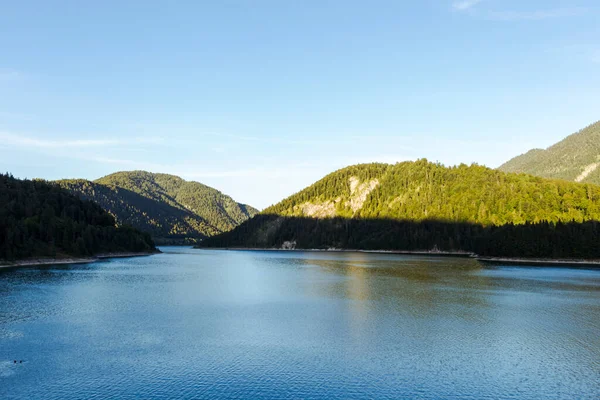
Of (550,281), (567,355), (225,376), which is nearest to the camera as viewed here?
(225,376)

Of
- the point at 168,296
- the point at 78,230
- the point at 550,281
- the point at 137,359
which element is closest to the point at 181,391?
the point at 137,359

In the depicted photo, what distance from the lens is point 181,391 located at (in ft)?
107

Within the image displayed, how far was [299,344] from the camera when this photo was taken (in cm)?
4650

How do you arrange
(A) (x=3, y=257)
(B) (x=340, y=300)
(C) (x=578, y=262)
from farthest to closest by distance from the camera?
(C) (x=578, y=262), (A) (x=3, y=257), (B) (x=340, y=300)

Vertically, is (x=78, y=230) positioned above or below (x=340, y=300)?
above

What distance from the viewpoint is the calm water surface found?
33.9 metres

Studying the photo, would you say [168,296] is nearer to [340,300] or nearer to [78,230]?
[340,300]

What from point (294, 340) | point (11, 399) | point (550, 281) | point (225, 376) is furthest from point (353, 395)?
point (550, 281)

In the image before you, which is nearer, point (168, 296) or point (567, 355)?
point (567, 355)

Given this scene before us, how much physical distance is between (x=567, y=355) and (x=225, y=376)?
33.6 meters

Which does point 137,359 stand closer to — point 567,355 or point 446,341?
point 446,341

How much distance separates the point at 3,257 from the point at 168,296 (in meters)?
92.2

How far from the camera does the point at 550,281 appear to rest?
112188mm

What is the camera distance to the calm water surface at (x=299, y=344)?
33.9 metres
